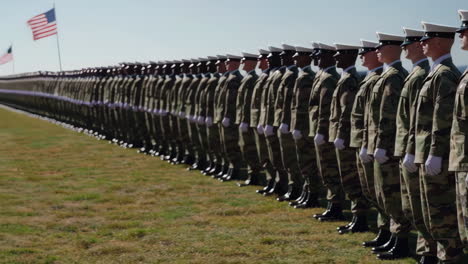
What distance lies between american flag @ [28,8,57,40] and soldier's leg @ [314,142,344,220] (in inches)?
1223

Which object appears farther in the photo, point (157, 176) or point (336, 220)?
point (157, 176)

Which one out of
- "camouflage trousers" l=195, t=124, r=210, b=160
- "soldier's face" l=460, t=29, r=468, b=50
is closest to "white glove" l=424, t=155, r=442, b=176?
"soldier's face" l=460, t=29, r=468, b=50

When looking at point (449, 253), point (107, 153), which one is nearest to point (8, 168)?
point (107, 153)

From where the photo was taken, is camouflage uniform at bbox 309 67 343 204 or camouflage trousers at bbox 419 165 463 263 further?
camouflage uniform at bbox 309 67 343 204

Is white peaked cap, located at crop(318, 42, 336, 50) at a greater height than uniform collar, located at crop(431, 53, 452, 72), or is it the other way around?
white peaked cap, located at crop(318, 42, 336, 50)

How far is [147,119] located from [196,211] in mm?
8201

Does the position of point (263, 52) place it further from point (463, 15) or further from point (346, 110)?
point (463, 15)

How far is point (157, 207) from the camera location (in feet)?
34.7

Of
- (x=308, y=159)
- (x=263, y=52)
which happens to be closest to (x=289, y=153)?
(x=308, y=159)

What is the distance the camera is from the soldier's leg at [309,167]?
390 inches

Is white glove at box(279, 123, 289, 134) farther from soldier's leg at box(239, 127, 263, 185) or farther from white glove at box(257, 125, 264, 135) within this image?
soldier's leg at box(239, 127, 263, 185)

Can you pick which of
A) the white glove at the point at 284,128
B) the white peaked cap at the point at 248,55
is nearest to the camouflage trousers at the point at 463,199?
the white glove at the point at 284,128

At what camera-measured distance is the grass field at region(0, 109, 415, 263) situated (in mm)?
7512

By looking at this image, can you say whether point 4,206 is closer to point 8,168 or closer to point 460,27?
point 8,168
